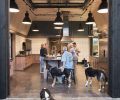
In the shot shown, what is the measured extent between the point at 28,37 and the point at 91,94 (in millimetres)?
16299

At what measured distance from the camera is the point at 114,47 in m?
7.95

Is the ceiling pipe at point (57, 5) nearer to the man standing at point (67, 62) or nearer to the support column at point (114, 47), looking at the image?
the man standing at point (67, 62)

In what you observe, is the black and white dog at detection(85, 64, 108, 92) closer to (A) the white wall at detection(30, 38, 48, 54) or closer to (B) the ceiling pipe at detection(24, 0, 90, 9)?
(B) the ceiling pipe at detection(24, 0, 90, 9)

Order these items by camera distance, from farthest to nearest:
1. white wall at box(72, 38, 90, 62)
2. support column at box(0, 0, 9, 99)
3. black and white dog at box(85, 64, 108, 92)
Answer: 1. white wall at box(72, 38, 90, 62)
2. black and white dog at box(85, 64, 108, 92)
3. support column at box(0, 0, 9, 99)

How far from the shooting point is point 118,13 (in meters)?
7.89

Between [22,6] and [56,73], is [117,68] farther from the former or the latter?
[22,6]

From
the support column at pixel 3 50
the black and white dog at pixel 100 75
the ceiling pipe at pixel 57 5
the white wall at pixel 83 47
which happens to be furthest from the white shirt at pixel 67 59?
the white wall at pixel 83 47

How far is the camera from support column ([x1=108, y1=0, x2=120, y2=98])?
7883 millimetres

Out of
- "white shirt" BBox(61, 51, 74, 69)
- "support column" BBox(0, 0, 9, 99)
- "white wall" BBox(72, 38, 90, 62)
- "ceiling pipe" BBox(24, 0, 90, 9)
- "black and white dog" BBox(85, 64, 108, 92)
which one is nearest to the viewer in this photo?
"support column" BBox(0, 0, 9, 99)

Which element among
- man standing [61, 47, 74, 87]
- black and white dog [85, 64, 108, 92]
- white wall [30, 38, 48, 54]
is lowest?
black and white dog [85, 64, 108, 92]

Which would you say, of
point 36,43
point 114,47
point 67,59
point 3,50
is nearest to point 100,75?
point 114,47

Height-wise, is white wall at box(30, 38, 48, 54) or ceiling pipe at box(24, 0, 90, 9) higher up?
ceiling pipe at box(24, 0, 90, 9)

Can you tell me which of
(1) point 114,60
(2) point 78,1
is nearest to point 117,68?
(1) point 114,60

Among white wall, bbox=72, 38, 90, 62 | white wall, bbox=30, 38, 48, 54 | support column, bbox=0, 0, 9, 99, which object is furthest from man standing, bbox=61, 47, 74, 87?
white wall, bbox=30, 38, 48, 54
